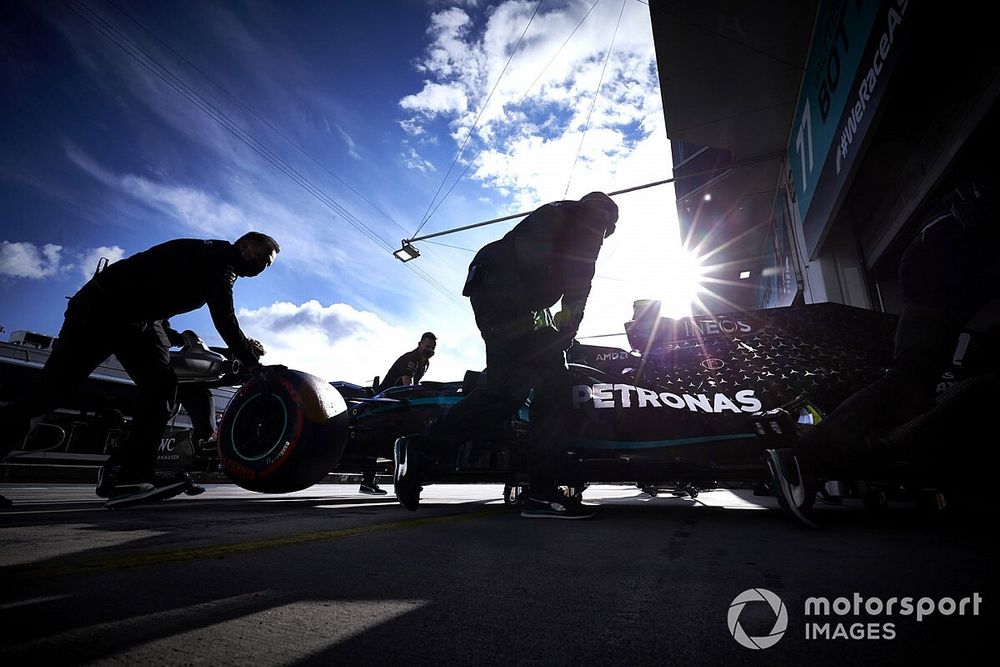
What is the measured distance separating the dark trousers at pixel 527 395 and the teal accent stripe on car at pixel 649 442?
0.48 ft

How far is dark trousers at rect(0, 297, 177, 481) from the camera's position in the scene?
2324 millimetres

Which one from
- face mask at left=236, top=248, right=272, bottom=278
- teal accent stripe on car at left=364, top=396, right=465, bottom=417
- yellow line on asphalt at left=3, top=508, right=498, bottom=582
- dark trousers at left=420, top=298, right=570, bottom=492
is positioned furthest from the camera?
teal accent stripe on car at left=364, top=396, right=465, bottom=417

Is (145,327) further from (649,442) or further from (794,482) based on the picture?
(794,482)

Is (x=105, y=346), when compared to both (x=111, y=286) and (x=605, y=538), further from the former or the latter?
(x=605, y=538)

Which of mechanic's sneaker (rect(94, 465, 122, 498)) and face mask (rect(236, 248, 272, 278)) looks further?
face mask (rect(236, 248, 272, 278))

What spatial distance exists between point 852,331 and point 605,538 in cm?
224

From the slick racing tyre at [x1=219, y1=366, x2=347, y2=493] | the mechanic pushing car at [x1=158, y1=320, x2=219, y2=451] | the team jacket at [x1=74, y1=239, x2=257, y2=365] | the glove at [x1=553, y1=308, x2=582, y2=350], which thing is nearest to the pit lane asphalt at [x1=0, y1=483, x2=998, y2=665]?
the slick racing tyre at [x1=219, y1=366, x2=347, y2=493]

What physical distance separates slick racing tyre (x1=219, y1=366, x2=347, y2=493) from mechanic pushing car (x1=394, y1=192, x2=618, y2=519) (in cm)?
48

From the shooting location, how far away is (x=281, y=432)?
2.64 m

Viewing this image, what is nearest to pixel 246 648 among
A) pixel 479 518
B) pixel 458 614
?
pixel 458 614

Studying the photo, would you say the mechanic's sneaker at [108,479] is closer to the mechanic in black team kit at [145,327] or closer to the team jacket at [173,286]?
the mechanic in black team kit at [145,327]

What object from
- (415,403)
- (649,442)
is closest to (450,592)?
(649,442)

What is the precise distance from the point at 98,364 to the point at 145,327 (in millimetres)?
340

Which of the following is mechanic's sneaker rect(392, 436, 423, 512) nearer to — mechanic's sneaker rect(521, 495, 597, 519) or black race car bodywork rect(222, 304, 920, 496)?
black race car bodywork rect(222, 304, 920, 496)
